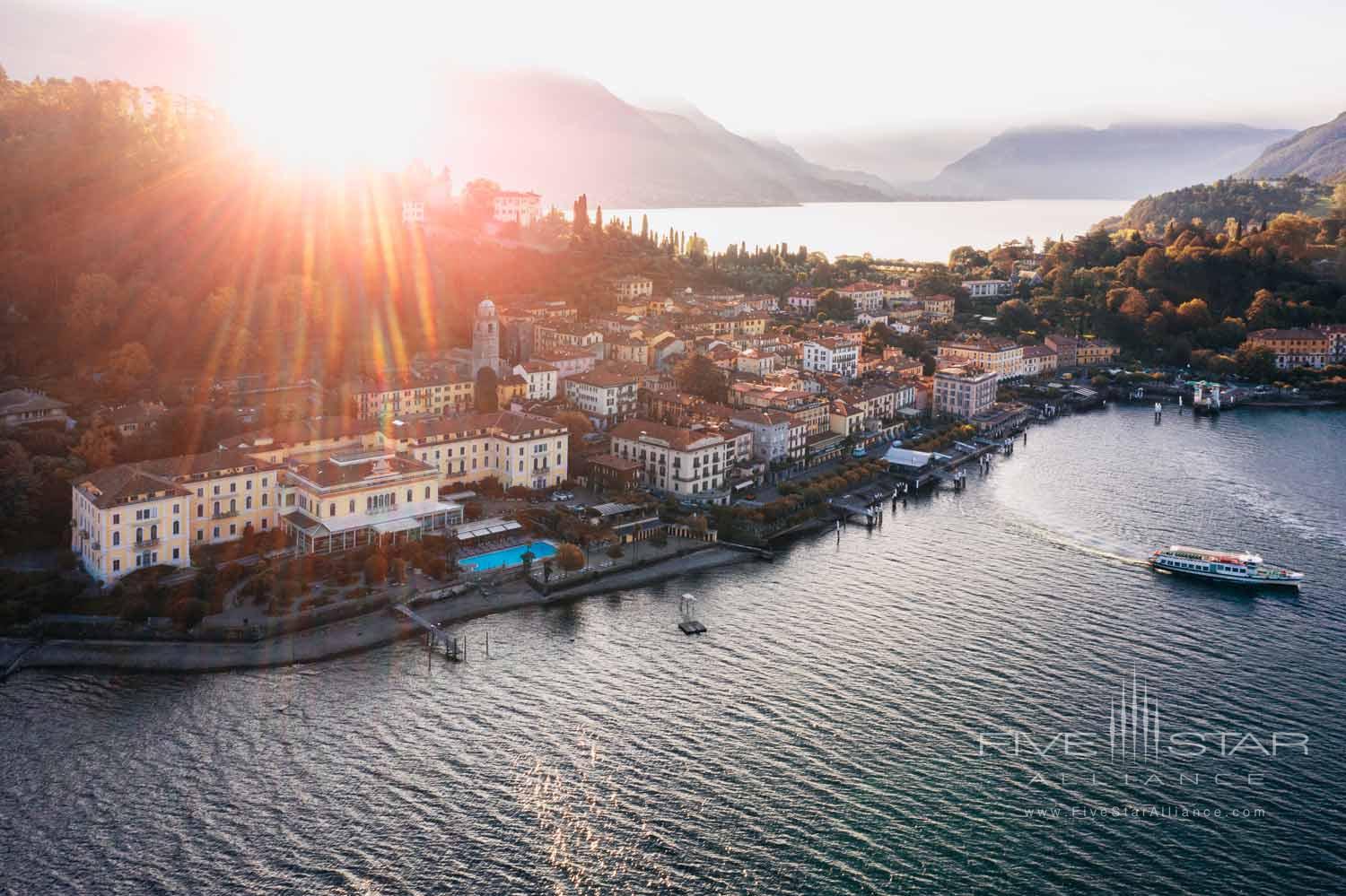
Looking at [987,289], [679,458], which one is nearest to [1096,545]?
[679,458]

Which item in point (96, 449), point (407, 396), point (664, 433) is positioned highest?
point (407, 396)

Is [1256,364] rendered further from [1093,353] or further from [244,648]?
[244,648]

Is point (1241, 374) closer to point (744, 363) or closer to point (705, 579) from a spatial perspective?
point (744, 363)

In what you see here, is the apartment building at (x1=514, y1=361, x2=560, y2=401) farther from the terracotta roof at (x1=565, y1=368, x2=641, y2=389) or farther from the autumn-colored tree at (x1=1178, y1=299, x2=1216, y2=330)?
the autumn-colored tree at (x1=1178, y1=299, x2=1216, y2=330)

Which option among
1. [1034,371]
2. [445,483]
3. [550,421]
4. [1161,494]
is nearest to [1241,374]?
[1034,371]

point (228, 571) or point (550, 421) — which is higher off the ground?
point (550, 421)

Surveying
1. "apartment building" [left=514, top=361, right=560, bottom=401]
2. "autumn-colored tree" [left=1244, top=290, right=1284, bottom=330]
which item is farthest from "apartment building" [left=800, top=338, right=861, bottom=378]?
"autumn-colored tree" [left=1244, top=290, right=1284, bottom=330]
